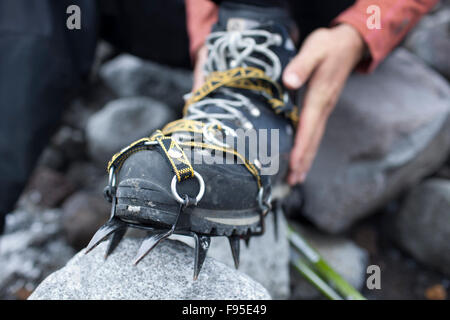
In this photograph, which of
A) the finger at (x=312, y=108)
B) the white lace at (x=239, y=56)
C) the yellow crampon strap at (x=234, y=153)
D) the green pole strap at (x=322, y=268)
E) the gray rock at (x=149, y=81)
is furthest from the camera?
the gray rock at (x=149, y=81)

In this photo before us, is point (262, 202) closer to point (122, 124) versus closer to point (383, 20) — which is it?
point (383, 20)

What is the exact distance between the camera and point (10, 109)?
1.05m

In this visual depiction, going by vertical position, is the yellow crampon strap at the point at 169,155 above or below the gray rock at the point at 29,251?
above

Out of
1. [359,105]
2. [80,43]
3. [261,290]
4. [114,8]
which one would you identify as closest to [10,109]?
[80,43]

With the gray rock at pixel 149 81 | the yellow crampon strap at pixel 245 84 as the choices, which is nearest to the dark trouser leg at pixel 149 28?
the gray rock at pixel 149 81

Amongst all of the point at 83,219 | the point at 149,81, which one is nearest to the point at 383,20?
the point at 83,219

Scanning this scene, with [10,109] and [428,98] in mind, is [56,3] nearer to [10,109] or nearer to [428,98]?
[10,109]

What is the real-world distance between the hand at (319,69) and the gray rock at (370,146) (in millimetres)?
362

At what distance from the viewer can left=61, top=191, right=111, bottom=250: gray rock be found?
4.36 feet

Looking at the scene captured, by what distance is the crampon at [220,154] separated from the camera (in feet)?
1.97

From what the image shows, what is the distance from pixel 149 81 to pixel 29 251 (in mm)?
1023

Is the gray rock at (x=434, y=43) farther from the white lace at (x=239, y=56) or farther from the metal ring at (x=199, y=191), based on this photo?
the metal ring at (x=199, y=191)

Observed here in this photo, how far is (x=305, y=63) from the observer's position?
2.98 feet

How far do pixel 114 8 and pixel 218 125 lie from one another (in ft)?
2.72
